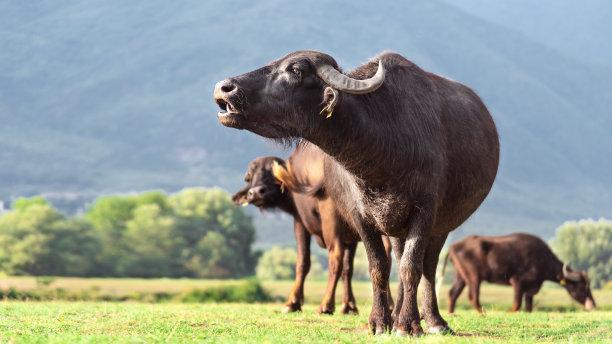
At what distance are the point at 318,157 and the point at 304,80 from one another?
5.69 metres

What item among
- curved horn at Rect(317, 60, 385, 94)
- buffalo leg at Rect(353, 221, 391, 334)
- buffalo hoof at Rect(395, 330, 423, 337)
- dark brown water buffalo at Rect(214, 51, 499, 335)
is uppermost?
curved horn at Rect(317, 60, 385, 94)

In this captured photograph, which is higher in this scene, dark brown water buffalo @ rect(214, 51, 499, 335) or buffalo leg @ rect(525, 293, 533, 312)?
dark brown water buffalo @ rect(214, 51, 499, 335)

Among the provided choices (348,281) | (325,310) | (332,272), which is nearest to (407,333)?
(332,272)

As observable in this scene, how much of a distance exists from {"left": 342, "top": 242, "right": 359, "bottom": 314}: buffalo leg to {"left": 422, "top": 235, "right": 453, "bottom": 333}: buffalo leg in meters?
→ 3.97

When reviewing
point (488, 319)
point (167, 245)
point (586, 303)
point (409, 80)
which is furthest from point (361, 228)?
point (167, 245)

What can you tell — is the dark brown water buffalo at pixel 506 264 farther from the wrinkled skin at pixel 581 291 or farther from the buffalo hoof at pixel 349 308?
the buffalo hoof at pixel 349 308

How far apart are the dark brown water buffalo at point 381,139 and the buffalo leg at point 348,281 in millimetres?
4360

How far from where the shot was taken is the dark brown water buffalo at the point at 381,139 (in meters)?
9.51

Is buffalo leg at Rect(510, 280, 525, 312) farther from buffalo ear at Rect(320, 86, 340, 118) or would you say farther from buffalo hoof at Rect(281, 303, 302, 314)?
buffalo ear at Rect(320, 86, 340, 118)

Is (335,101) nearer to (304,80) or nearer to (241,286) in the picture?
(304,80)

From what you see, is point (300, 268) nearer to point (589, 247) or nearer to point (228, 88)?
point (228, 88)

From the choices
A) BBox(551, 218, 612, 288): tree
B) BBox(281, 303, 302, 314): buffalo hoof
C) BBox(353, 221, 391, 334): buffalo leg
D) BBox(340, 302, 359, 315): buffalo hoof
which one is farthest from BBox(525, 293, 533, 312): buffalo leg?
BBox(551, 218, 612, 288): tree

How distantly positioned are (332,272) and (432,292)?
363cm

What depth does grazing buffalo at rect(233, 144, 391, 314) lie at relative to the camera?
14.7 meters
